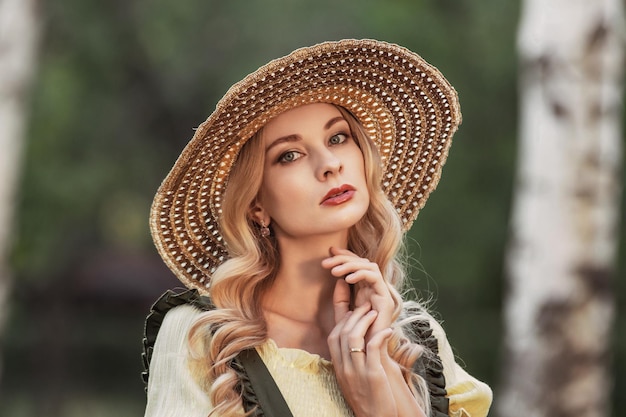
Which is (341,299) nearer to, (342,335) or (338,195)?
(342,335)

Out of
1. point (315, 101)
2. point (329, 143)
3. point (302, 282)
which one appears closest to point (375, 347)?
point (302, 282)

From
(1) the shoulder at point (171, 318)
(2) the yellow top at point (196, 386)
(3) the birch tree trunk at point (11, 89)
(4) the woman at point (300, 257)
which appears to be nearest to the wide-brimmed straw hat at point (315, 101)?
(4) the woman at point (300, 257)

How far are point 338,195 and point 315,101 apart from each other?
274 millimetres

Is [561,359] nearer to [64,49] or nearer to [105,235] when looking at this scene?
[64,49]

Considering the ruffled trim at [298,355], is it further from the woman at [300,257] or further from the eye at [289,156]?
the eye at [289,156]

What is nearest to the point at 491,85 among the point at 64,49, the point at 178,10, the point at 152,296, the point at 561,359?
the point at 178,10

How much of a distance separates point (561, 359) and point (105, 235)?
581 inches

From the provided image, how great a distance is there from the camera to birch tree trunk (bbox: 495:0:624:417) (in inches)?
255

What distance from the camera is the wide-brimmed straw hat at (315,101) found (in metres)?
3.32

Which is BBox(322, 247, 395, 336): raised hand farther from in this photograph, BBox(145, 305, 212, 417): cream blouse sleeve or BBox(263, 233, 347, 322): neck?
BBox(145, 305, 212, 417): cream blouse sleeve

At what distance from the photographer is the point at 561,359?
21.1 feet

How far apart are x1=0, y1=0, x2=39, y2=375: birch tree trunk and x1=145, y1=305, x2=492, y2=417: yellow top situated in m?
5.25

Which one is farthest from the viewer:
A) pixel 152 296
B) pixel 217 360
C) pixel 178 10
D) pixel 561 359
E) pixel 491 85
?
pixel 152 296

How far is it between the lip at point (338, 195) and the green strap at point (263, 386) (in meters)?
0.45
